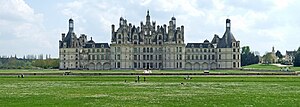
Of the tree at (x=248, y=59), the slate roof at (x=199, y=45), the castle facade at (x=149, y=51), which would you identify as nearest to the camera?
the castle facade at (x=149, y=51)

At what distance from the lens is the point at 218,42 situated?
140375mm

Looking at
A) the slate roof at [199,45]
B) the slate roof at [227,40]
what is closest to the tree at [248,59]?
the slate roof at [227,40]

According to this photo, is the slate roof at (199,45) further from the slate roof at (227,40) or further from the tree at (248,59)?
the tree at (248,59)

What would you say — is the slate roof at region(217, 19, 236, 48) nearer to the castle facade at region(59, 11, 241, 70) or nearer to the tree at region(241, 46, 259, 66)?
the castle facade at region(59, 11, 241, 70)

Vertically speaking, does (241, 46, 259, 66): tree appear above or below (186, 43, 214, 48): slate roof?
below

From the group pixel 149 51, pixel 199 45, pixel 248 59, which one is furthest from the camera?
pixel 248 59

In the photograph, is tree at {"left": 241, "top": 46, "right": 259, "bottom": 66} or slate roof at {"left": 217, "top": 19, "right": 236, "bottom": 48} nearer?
slate roof at {"left": 217, "top": 19, "right": 236, "bottom": 48}

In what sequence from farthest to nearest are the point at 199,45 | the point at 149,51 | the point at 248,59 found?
the point at 248,59 → the point at 199,45 → the point at 149,51

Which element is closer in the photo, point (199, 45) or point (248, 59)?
point (199, 45)

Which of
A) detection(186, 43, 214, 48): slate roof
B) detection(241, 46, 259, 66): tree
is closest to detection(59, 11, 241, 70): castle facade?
detection(186, 43, 214, 48): slate roof

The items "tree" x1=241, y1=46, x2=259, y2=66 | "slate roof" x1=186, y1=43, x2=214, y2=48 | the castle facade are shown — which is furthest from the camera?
"tree" x1=241, y1=46, x2=259, y2=66

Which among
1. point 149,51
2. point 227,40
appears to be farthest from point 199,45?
point 149,51

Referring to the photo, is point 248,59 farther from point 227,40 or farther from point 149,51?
point 149,51

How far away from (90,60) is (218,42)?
119 ft
